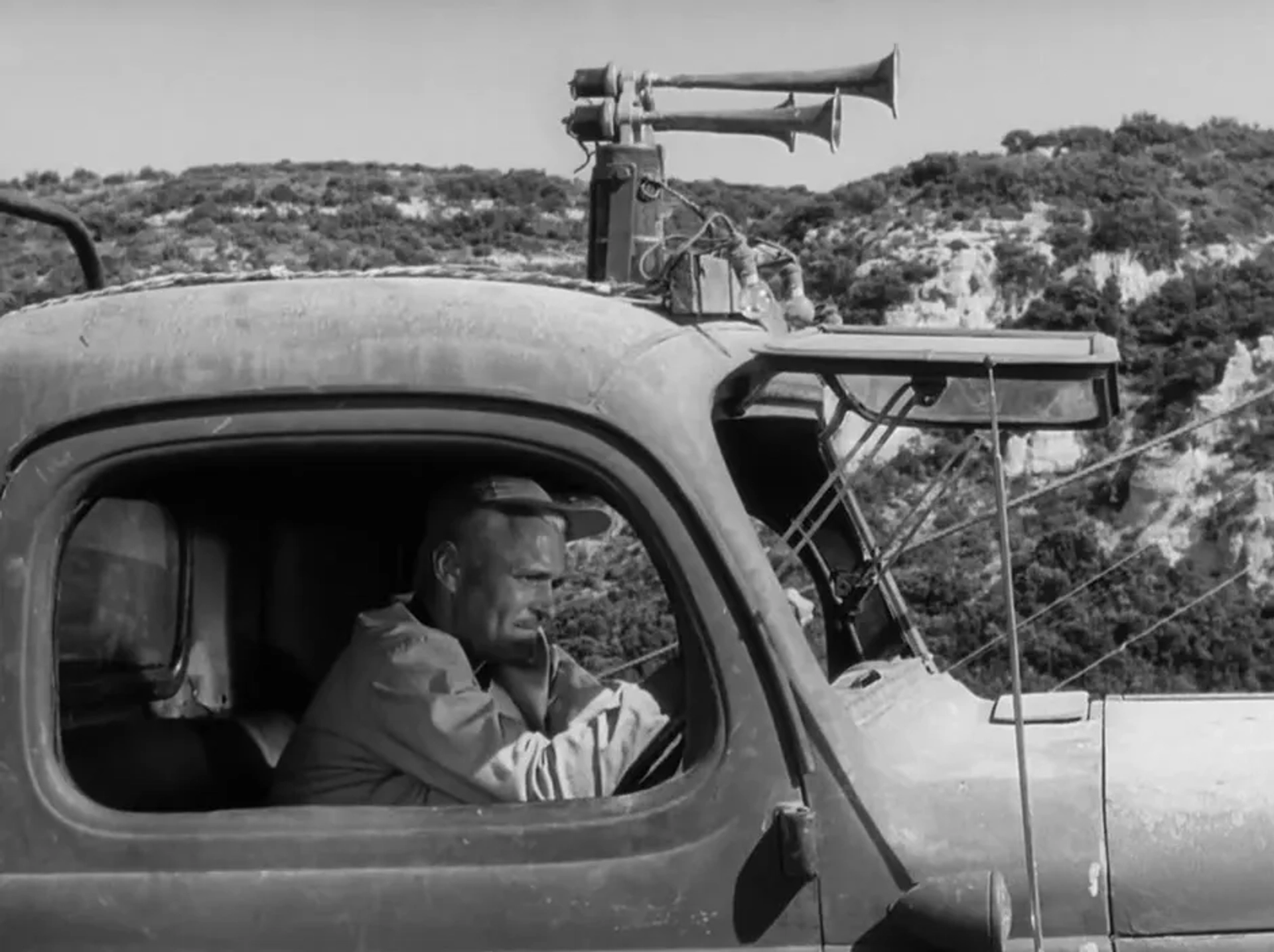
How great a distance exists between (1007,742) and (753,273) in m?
0.77

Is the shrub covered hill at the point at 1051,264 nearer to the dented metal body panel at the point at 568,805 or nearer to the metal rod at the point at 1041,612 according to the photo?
the metal rod at the point at 1041,612


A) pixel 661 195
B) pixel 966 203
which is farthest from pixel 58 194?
pixel 661 195

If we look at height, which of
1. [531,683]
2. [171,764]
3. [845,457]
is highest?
[845,457]

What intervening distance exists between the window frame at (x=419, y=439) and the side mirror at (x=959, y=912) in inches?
10.0

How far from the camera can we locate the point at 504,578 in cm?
324

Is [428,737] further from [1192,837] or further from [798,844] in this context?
[1192,837]

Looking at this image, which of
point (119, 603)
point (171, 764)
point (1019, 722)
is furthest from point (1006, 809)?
point (119, 603)

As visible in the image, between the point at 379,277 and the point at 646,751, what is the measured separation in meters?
0.75

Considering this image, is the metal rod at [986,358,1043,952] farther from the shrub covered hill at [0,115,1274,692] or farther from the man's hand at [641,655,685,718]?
the shrub covered hill at [0,115,1274,692]

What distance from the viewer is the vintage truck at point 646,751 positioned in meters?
2.57

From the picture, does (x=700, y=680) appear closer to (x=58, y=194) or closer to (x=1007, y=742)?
(x=1007, y=742)

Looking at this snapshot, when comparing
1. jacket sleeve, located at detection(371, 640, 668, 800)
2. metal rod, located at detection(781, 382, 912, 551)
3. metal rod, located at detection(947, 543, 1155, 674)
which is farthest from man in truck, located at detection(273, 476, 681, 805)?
metal rod, located at detection(947, 543, 1155, 674)

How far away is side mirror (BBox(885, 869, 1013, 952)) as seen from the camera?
95.2 inches

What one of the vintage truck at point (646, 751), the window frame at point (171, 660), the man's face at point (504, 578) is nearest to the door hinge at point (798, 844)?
Result: the vintage truck at point (646, 751)
